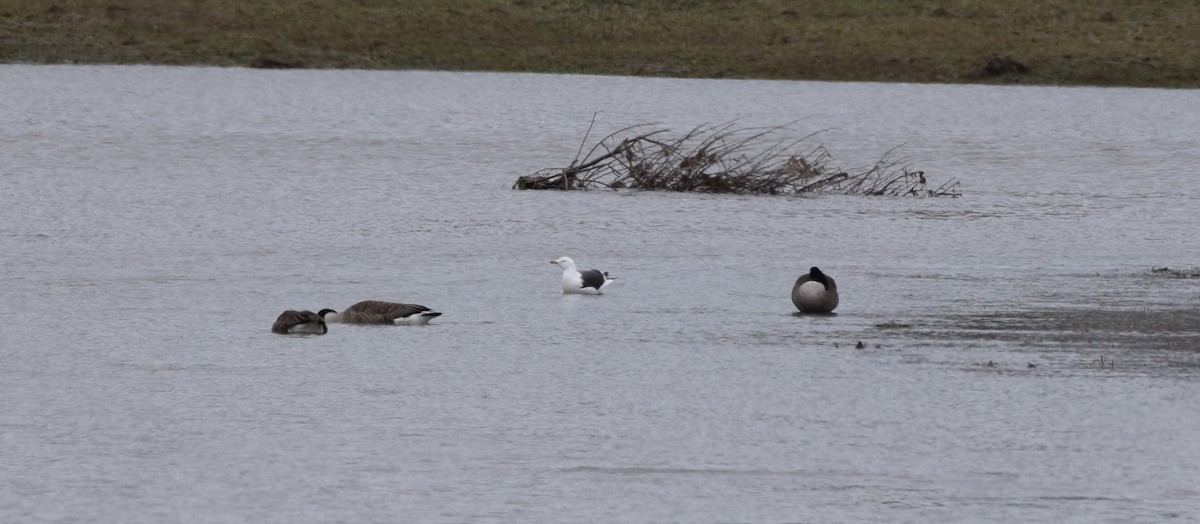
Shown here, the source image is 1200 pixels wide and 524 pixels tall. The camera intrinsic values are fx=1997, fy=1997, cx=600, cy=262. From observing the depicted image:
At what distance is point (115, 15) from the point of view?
60.7 metres

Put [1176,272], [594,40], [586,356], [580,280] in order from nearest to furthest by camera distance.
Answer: [586,356] → [580,280] → [1176,272] → [594,40]

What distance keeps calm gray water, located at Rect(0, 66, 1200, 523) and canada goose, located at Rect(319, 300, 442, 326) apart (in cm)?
12

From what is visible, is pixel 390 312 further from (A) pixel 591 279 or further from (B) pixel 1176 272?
(B) pixel 1176 272

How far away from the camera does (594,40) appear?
6331cm

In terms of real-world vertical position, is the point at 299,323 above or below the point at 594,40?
below

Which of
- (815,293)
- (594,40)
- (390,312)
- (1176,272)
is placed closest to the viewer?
(390,312)

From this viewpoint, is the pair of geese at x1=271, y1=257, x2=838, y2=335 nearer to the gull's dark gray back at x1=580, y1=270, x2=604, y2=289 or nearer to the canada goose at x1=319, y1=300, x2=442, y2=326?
the canada goose at x1=319, y1=300, x2=442, y2=326

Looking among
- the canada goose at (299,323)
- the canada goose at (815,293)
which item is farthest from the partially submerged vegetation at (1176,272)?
the canada goose at (299,323)

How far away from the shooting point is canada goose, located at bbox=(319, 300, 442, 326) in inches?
547

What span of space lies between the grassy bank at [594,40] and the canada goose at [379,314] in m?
47.1

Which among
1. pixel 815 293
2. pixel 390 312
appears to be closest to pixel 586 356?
pixel 390 312

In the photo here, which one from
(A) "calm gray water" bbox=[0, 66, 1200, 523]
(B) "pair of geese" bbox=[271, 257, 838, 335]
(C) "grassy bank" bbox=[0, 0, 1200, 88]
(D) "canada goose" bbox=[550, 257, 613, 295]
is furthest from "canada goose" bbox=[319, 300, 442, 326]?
(C) "grassy bank" bbox=[0, 0, 1200, 88]

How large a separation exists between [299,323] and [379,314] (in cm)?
79

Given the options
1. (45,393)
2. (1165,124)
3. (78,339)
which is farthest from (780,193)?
(1165,124)
